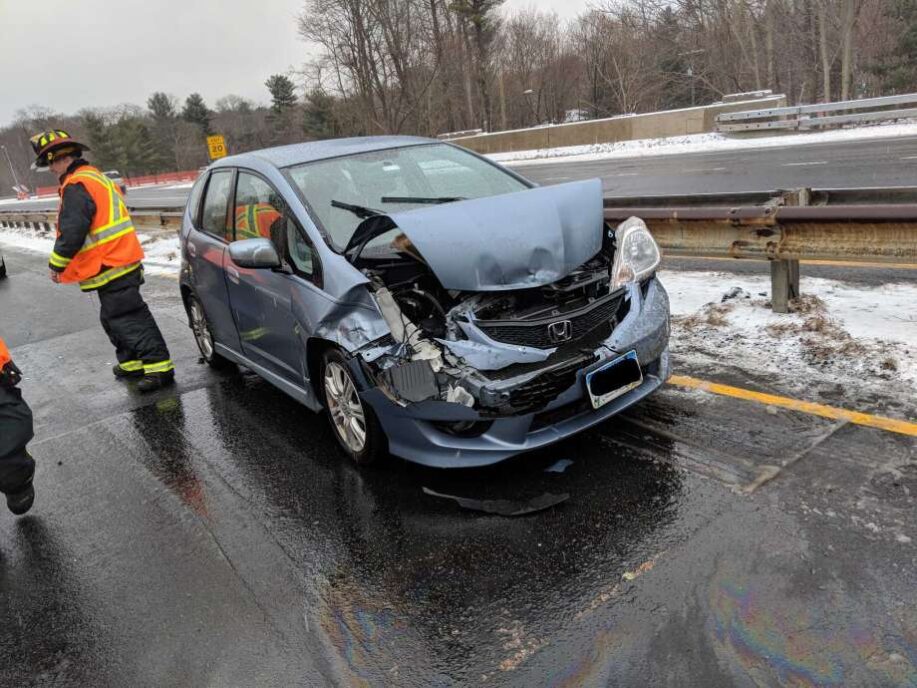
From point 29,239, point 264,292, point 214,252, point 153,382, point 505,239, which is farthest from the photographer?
point 29,239

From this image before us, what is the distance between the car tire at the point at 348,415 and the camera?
143 inches

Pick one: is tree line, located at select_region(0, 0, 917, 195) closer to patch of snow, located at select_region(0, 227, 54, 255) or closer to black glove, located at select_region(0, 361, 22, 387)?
patch of snow, located at select_region(0, 227, 54, 255)

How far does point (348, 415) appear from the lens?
151 inches

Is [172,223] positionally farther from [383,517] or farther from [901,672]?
[901,672]

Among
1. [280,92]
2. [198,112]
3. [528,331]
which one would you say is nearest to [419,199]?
[528,331]

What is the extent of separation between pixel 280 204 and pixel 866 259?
3.79 meters

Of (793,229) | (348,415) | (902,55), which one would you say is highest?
(902,55)

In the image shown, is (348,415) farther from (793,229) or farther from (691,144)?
(691,144)

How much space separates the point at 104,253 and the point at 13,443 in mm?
2244

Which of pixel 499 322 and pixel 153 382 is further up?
pixel 499 322

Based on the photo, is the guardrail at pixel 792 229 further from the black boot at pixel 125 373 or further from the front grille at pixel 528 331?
the black boot at pixel 125 373

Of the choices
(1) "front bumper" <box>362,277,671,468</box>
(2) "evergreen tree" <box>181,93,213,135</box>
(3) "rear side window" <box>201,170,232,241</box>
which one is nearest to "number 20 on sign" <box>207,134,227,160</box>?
(3) "rear side window" <box>201,170,232,241</box>

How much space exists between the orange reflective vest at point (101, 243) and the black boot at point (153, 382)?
2.73ft

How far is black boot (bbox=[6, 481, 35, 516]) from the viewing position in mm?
3916
